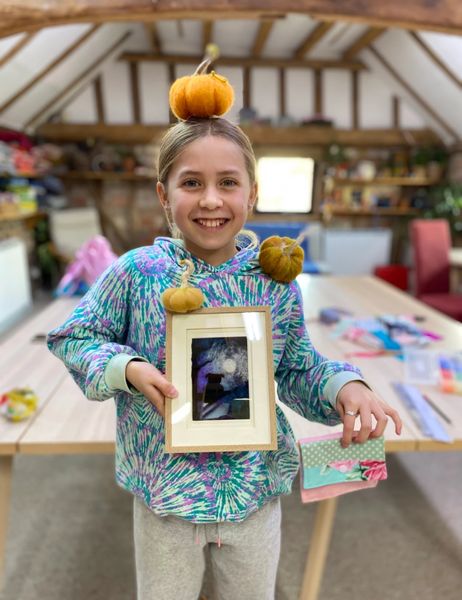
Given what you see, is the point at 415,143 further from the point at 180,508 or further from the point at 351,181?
the point at 180,508

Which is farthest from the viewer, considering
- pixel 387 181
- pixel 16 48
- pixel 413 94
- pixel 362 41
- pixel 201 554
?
pixel 387 181

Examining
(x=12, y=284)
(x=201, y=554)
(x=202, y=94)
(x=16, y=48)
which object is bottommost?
(x=12, y=284)

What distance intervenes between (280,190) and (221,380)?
1.36ft

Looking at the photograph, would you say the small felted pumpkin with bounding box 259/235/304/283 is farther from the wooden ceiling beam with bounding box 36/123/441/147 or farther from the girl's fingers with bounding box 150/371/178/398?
the wooden ceiling beam with bounding box 36/123/441/147

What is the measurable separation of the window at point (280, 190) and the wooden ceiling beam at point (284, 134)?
536cm

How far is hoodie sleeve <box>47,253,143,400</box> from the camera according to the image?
667 mm

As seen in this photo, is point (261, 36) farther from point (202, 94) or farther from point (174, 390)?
point (174, 390)

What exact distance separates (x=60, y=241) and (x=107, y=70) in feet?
7.62

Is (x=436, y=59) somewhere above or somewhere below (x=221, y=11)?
above

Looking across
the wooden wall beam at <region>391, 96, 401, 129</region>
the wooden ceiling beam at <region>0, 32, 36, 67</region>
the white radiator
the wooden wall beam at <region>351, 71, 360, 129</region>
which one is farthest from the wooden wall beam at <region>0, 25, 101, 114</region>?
the wooden wall beam at <region>391, 96, 401, 129</region>

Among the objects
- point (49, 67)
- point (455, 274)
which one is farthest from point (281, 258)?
point (49, 67)

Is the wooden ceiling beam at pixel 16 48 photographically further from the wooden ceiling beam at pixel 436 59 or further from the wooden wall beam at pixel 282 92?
the wooden wall beam at pixel 282 92

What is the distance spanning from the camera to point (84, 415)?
130 centimetres

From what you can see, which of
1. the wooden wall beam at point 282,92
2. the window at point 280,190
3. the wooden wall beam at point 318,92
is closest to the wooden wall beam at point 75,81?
the wooden wall beam at point 282,92
